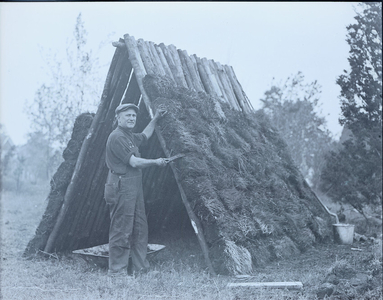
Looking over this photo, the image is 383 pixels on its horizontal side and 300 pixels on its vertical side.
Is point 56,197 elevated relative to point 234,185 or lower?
lower

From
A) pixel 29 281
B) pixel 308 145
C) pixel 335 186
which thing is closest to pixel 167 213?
pixel 29 281

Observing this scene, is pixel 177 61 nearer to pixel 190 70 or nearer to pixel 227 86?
pixel 190 70

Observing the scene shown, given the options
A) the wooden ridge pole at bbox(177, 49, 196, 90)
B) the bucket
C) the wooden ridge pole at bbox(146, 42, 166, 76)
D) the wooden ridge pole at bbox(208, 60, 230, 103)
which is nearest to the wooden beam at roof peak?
the wooden ridge pole at bbox(146, 42, 166, 76)

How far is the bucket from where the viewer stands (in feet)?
26.9

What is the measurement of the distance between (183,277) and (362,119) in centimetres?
645

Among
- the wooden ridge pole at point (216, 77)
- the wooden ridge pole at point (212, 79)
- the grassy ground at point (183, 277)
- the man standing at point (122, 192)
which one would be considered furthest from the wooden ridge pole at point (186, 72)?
the grassy ground at point (183, 277)

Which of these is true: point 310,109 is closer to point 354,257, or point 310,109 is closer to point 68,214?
point 354,257

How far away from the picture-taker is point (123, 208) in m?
5.72

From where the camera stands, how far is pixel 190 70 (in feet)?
26.1

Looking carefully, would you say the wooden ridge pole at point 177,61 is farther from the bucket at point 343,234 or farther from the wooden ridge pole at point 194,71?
the bucket at point 343,234

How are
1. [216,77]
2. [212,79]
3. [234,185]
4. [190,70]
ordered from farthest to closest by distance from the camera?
[216,77] → [212,79] → [190,70] → [234,185]

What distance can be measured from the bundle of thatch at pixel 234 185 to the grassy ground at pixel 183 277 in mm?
299

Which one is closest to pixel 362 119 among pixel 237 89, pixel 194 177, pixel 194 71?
pixel 237 89

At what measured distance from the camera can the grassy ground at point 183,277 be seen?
4738 millimetres
